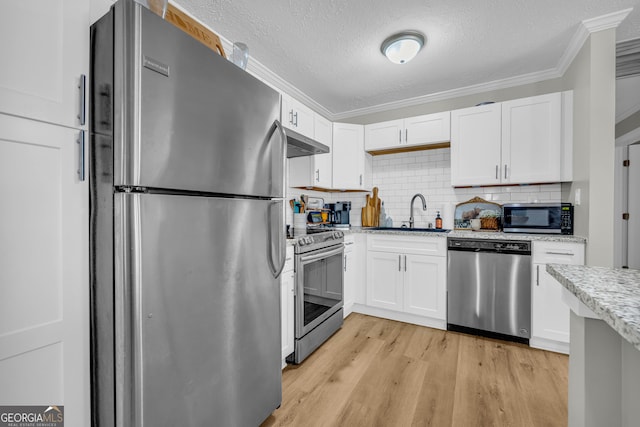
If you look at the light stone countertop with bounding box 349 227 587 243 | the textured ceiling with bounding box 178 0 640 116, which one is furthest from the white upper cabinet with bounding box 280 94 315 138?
the light stone countertop with bounding box 349 227 587 243

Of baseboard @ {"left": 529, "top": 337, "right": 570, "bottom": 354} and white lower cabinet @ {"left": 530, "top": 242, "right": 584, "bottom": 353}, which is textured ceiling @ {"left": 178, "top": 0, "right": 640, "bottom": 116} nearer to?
white lower cabinet @ {"left": 530, "top": 242, "right": 584, "bottom": 353}

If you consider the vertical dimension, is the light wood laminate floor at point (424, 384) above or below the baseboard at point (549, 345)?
below

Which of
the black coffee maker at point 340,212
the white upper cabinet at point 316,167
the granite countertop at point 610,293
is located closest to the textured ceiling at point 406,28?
the white upper cabinet at point 316,167

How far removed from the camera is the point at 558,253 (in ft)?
7.42

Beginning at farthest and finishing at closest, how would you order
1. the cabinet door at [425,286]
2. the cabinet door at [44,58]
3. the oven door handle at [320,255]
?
the cabinet door at [425,286] < the oven door handle at [320,255] < the cabinet door at [44,58]

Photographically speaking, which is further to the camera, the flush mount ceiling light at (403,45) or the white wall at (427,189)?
the white wall at (427,189)

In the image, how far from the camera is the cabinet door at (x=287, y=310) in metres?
1.98

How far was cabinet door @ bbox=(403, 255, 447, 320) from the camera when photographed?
107 inches

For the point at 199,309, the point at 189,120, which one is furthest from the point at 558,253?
the point at 189,120

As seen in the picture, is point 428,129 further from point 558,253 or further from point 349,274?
point 349,274

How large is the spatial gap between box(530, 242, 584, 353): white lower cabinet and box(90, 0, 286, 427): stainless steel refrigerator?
2.39 metres

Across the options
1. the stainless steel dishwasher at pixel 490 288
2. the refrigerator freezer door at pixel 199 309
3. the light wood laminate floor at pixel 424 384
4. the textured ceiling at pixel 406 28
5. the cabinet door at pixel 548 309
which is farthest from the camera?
the stainless steel dishwasher at pixel 490 288

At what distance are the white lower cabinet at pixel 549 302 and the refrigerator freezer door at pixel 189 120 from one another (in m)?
2.39

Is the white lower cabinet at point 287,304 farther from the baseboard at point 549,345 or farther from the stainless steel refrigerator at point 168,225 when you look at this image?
the baseboard at point 549,345
